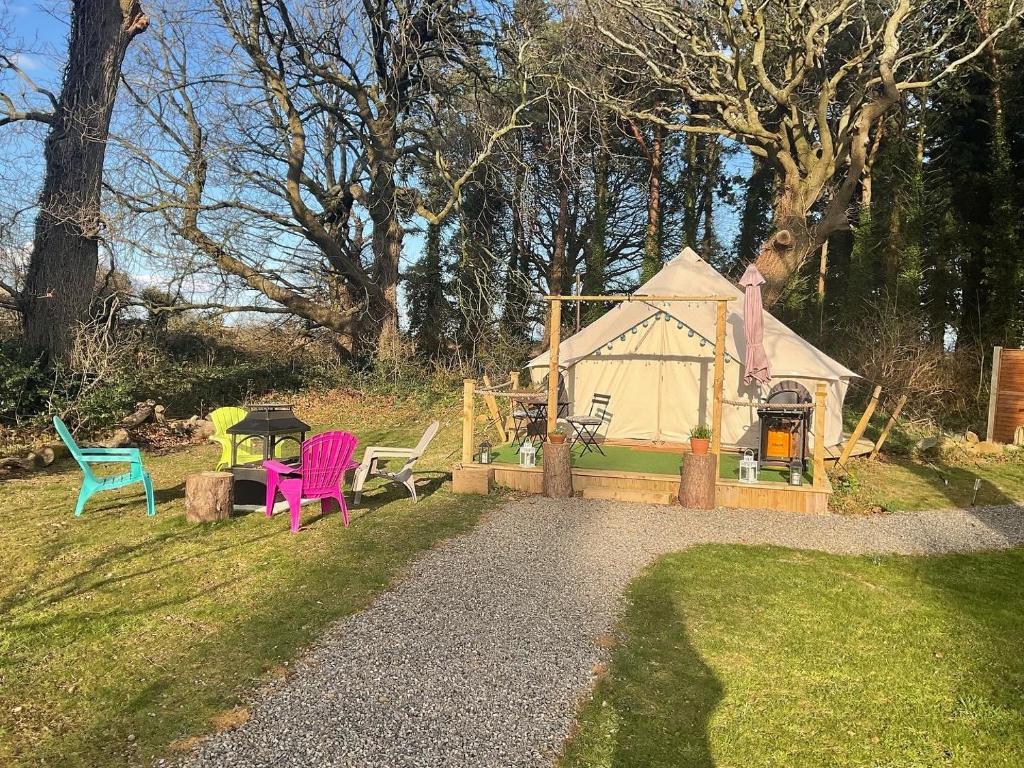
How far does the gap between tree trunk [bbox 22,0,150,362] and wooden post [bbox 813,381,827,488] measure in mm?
11155

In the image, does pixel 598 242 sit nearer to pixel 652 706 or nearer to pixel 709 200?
pixel 709 200

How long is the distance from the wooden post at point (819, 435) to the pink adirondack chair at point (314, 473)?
A: 4638 millimetres

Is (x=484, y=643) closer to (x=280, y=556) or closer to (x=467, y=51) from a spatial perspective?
(x=280, y=556)

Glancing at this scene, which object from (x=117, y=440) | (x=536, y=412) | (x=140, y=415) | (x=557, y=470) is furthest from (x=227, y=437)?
(x=140, y=415)

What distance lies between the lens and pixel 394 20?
540 inches

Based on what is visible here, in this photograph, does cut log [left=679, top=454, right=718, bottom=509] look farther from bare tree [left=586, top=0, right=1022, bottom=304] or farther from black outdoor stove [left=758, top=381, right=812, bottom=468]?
bare tree [left=586, top=0, right=1022, bottom=304]

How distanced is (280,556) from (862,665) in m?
3.84

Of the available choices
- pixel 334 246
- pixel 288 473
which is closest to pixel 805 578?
pixel 288 473

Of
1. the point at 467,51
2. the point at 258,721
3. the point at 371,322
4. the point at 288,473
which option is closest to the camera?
the point at 258,721

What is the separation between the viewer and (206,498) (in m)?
5.89

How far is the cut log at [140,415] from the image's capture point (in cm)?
1122

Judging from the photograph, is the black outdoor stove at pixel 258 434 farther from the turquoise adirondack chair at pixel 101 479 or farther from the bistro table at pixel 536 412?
the bistro table at pixel 536 412

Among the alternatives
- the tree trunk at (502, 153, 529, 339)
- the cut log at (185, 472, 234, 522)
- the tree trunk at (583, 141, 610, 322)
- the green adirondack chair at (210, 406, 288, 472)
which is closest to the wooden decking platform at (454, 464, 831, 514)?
the cut log at (185, 472, 234, 522)

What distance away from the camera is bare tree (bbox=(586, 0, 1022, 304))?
12125mm
